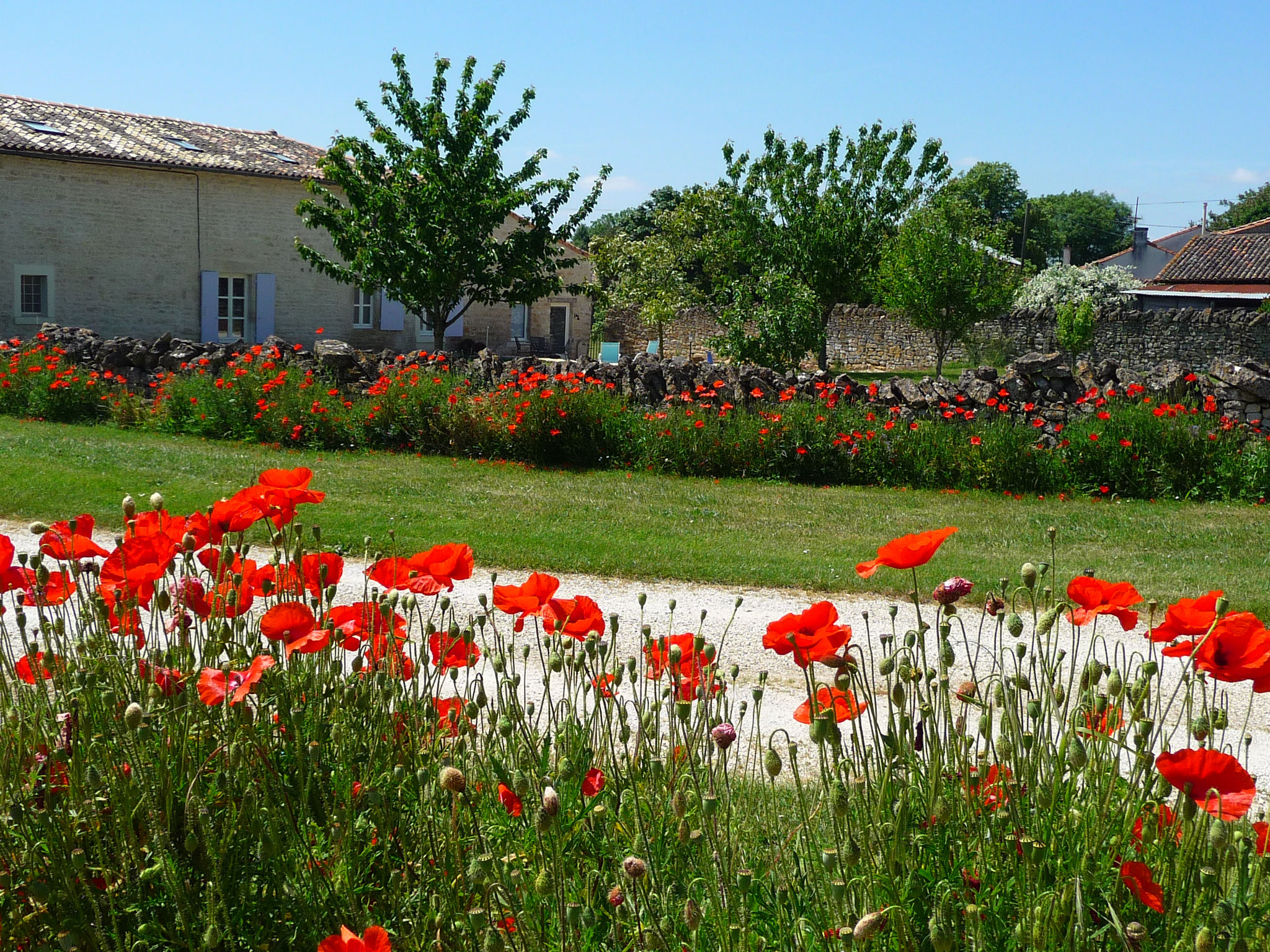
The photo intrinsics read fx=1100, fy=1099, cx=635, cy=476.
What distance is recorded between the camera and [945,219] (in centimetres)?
2261

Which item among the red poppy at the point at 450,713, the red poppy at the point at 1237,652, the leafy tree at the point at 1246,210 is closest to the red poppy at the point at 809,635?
the red poppy at the point at 1237,652

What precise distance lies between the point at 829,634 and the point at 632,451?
9.69 m

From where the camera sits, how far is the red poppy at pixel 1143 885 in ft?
5.49

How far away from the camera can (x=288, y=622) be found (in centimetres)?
205

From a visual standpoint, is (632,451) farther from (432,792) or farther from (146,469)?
(432,792)

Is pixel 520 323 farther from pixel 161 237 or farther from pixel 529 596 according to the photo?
pixel 529 596

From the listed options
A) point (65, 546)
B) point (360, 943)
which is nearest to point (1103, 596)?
point (360, 943)

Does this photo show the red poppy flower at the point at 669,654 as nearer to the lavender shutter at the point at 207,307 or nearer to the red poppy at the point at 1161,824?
the red poppy at the point at 1161,824

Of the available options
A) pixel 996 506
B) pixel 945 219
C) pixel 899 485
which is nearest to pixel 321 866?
pixel 996 506

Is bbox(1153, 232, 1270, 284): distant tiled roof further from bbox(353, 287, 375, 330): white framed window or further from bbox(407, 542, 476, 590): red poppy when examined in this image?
bbox(407, 542, 476, 590): red poppy

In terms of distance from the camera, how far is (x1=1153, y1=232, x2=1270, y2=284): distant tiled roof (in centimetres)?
3700

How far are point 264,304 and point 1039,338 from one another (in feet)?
59.2

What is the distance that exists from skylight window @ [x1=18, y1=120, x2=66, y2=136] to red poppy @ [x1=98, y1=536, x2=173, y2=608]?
23282 millimetres

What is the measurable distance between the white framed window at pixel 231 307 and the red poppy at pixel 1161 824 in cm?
2365
